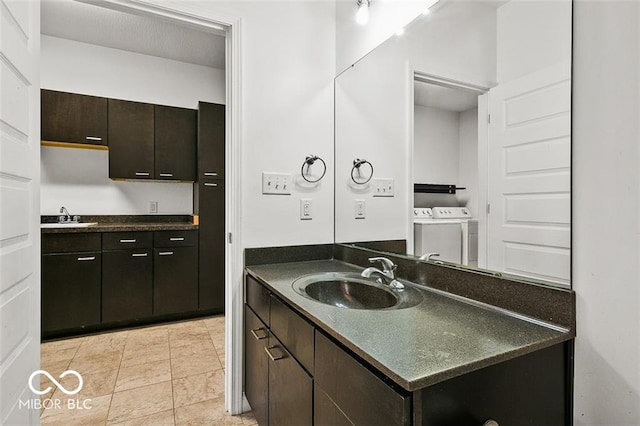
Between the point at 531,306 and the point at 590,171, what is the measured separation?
402 mm

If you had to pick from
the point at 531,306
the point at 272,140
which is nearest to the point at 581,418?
the point at 531,306

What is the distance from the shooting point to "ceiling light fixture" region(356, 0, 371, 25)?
5.62 feet

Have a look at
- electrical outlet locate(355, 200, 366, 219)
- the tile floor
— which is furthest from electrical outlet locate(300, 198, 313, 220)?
the tile floor

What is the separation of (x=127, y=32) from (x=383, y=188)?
2.90 meters

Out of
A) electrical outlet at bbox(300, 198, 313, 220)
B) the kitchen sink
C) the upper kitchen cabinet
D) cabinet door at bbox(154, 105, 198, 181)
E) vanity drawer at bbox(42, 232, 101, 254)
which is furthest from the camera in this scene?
cabinet door at bbox(154, 105, 198, 181)

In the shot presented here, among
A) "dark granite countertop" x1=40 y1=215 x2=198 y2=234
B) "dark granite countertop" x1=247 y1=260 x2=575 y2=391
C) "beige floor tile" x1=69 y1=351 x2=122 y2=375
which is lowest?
"beige floor tile" x1=69 y1=351 x2=122 y2=375

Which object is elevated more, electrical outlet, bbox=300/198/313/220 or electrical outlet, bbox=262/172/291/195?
electrical outlet, bbox=262/172/291/195

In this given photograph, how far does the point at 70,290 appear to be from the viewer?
2.79 metres

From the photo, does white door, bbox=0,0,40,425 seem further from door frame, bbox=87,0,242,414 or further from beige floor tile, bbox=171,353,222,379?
beige floor tile, bbox=171,353,222,379

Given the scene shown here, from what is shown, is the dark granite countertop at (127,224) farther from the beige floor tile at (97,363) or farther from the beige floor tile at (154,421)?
the beige floor tile at (154,421)

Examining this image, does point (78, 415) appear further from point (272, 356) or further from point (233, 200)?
point (233, 200)

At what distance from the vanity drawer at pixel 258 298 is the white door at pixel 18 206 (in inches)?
32.2

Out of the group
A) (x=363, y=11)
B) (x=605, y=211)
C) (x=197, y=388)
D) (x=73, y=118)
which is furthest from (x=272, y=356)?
(x=73, y=118)

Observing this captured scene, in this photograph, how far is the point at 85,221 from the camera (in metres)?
3.23
